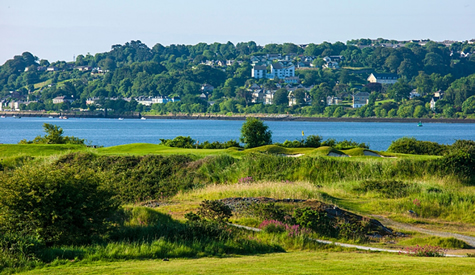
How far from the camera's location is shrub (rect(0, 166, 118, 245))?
46.1 feet

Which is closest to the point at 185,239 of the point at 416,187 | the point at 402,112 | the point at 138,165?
the point at 416,187

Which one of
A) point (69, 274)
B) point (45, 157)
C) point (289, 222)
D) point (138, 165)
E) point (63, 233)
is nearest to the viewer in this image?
point (69, 274)

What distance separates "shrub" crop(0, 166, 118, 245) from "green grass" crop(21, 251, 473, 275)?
239 cm

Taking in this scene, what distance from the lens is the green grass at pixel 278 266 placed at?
11047mm

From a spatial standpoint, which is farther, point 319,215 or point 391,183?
point 391,183

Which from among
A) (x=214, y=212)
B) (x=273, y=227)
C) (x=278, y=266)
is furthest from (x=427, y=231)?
(x=278, y=266)

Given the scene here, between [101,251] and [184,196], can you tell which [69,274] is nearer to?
[101,251]

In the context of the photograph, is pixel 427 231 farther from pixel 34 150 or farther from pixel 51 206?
pixel 34 150

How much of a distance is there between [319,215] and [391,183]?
8115 mm

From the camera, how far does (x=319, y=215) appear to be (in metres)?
17.7

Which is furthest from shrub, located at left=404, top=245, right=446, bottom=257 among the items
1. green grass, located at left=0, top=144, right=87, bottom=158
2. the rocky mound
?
green grass, located at left=0, top=144, right=87, bottom=158

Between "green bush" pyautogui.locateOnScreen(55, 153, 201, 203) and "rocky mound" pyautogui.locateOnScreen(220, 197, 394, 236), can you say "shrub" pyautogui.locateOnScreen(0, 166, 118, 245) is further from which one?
"green bush" pyautogui.locateOnScreen(55, 153, 201, 203)

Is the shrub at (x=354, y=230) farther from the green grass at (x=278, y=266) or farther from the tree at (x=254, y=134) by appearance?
the tree at (x=254, y=134)

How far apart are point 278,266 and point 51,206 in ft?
18.7
